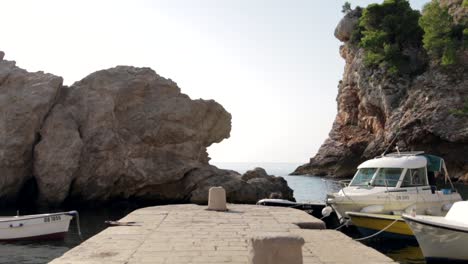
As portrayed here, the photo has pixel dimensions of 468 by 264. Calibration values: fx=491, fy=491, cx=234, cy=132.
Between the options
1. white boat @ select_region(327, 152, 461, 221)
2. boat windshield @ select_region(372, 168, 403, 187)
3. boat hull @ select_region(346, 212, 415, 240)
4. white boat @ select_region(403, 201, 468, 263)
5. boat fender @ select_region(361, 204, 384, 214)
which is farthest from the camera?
boat windshield @ select_region(372, 168, 403, 187)

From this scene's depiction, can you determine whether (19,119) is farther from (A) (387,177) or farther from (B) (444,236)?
(B) (444,236)

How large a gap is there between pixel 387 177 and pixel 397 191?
1102mm

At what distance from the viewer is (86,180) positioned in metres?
40.6

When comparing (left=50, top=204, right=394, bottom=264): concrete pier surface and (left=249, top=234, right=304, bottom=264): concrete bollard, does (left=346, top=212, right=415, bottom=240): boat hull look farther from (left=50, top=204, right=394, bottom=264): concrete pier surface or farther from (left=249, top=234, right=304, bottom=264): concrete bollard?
(left=249, top=234, right=304, bottom=264): concrete bollard

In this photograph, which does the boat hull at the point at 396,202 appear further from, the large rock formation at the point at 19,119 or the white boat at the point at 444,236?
the large rock formation at the point at 19,119

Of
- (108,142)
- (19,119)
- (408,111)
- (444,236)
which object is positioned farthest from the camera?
(408,111)

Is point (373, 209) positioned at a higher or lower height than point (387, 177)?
lower

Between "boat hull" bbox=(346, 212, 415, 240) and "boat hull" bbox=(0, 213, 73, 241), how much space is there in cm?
1343

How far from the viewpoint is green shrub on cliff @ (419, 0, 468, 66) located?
194 feet

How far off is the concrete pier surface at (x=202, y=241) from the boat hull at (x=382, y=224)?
4.70 metres

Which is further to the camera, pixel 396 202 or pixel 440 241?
pixel 396 202

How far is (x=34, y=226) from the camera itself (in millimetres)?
22594

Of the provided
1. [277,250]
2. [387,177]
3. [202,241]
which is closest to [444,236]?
[387,177]

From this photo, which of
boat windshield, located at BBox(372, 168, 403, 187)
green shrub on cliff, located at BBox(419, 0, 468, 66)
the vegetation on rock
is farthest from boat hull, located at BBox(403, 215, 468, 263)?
green shrub on cliff, located at BBox(419, 0, 468, 66)
